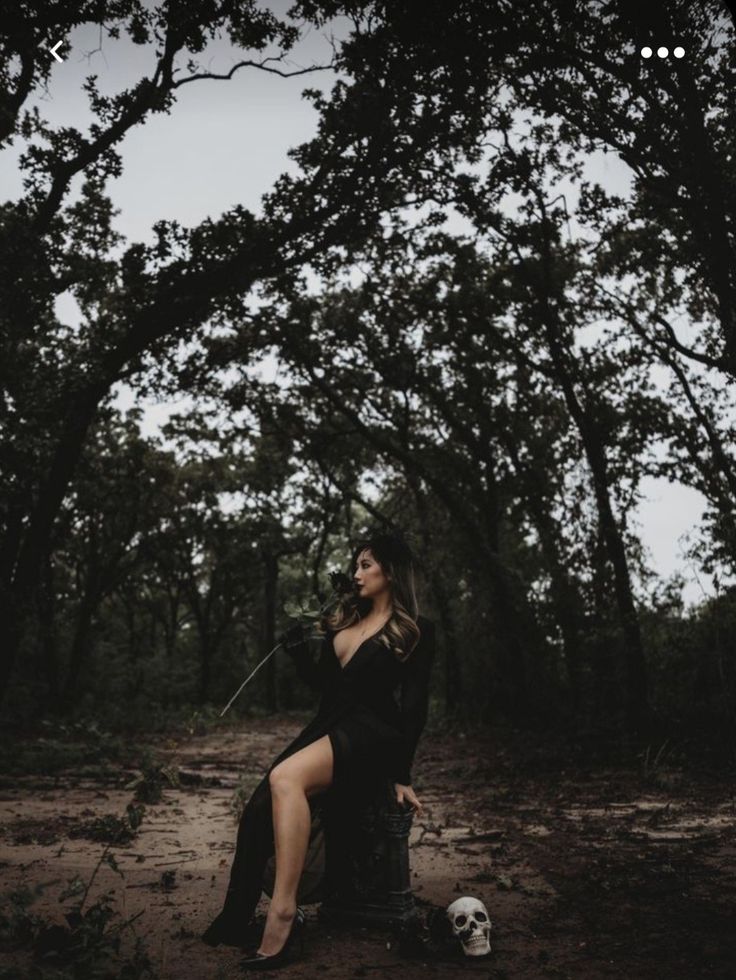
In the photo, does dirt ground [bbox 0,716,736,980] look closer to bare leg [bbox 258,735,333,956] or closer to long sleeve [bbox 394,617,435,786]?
bare leg [bbox 258,735,333,956]

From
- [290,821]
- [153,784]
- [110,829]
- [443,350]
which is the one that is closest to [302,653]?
[290,821]

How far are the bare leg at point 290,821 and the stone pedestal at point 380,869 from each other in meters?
0.37

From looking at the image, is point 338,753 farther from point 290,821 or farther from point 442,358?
point 442,358

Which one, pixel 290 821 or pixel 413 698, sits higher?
pixel 413 698

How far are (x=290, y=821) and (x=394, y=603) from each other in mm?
1199

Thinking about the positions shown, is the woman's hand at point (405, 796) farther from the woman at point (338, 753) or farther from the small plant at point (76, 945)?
the small plant at point (76, 945)

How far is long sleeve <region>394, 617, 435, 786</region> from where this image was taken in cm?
354

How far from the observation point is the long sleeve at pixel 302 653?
376 centimetres

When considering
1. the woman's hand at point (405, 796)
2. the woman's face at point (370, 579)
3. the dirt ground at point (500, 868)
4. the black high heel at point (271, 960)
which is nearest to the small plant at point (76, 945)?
the dirt ground at point (500, 868)

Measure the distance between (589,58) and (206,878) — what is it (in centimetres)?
794

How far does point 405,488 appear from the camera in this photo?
2170 centimetres

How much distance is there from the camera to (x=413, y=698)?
143 inches

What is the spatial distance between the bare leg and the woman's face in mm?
829

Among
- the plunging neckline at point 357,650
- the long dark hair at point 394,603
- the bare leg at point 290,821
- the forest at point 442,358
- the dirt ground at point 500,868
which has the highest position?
the forest at point 442,358
